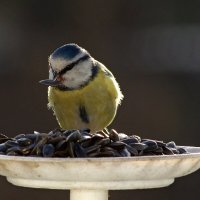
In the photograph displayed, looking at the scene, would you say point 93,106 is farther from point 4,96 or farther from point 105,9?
point 105,9

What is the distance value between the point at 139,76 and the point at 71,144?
353 centimetres

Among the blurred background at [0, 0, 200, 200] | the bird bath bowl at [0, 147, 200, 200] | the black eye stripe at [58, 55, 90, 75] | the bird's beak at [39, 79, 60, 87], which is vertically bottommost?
the blurred background at [0, 0, 200, 200]

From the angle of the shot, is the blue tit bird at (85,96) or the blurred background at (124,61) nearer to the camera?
the blue tit bird at (85,96)

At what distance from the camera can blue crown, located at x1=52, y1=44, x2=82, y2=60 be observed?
2.98 m

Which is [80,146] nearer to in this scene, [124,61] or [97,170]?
[97,170]

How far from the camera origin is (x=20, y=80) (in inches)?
232

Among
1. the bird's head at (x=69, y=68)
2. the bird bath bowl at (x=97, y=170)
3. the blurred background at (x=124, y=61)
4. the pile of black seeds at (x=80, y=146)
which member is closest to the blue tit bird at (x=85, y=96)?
the bird's head at (x=69, y=68)

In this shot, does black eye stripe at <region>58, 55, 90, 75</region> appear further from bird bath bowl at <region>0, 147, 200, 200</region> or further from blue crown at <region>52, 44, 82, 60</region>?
bird bath bowl at <region>0, 147, 200, 200</region>

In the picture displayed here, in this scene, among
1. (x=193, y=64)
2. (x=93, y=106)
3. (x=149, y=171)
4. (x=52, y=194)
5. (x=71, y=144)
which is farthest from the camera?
(x=193, y=64)

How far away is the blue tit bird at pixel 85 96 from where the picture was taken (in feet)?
10.4

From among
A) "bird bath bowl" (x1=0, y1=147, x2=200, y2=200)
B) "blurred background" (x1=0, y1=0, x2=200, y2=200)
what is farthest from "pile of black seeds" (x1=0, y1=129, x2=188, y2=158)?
"blurred background" (x1=0, y1=0, x2=200, y2=200)

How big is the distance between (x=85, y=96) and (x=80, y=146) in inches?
37.4

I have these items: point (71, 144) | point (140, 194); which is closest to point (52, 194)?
point (140, 194)

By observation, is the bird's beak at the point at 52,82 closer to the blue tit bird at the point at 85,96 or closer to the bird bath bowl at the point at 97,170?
the blue tit bird at the point at 85,96
